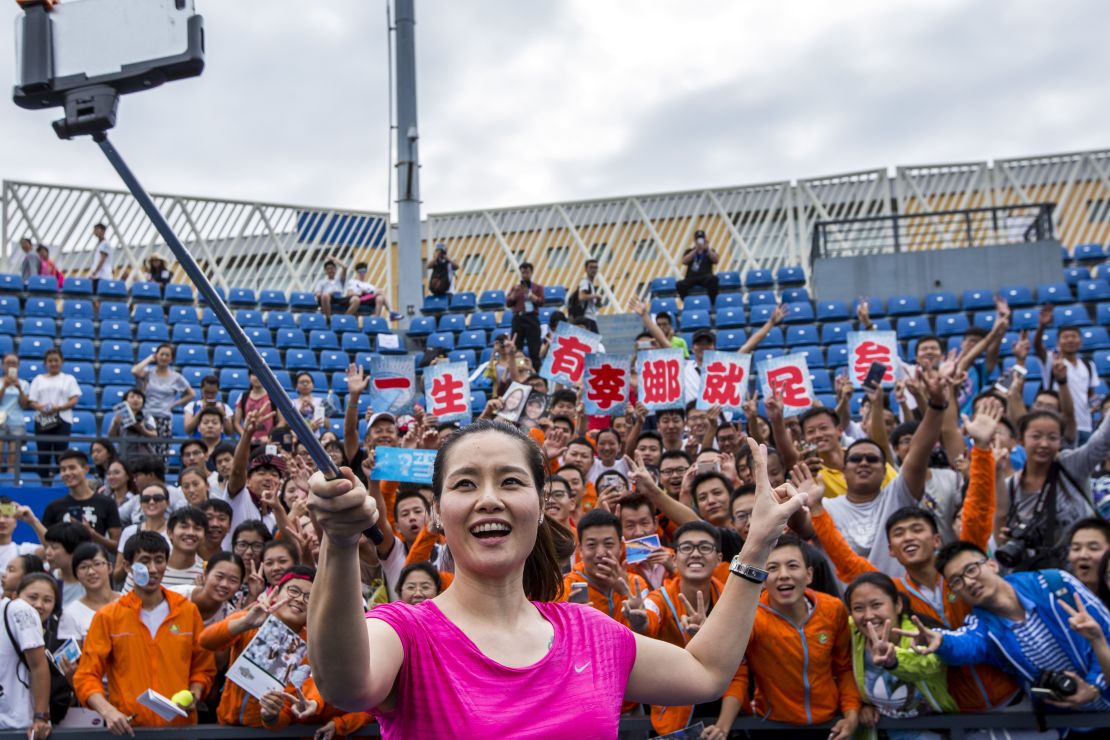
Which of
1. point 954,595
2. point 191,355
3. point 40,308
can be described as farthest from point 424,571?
point 40,308

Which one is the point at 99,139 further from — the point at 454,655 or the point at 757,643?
the point at 757,643

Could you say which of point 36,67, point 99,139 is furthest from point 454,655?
point 36,67

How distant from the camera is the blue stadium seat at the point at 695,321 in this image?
1473cm

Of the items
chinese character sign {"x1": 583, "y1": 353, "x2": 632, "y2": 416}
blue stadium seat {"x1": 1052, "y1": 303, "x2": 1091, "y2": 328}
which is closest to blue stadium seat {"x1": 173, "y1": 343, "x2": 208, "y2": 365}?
chinese character sign {"x1": 583, "y1": 353, "x2": 632, "y2": 416}

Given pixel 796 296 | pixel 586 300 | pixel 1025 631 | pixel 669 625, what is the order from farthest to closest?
pixel 796 296 → pixel 586 300 → pixel 669 625 → pixel 1025 631

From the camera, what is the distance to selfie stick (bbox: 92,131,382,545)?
5.54 feet

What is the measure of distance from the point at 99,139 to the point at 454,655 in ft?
3.20

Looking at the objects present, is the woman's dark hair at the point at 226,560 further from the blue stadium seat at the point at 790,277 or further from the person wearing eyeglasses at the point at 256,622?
the blue stadium seat at the point at 790,277

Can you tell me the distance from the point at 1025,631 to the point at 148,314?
12980 millimetres

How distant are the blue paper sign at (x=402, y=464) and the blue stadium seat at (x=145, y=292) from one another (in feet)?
36.8

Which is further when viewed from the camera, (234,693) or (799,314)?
(799,314)

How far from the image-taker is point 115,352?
1413cm

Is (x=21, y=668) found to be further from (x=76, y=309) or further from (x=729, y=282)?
(x=729, y=282)

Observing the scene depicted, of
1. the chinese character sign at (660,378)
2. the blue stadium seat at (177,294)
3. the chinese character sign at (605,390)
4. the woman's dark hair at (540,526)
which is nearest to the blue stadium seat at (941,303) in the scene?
the chinese character sign at (660,378)
